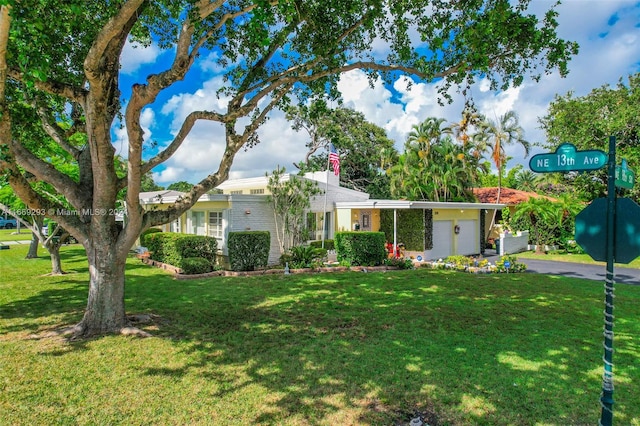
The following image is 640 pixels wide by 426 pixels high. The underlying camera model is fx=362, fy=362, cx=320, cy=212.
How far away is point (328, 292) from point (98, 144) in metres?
6.78

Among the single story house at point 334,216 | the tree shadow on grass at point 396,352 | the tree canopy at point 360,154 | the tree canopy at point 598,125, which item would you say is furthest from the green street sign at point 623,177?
the tree canopy at point 360,154

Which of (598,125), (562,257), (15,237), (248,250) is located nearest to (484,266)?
(562,257)

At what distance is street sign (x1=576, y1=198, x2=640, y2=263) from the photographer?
111 inches

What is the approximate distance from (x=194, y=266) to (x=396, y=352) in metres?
9.38

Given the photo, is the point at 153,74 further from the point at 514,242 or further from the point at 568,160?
the point at 514,242

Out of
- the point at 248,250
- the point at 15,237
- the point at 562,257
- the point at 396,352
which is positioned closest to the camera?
the point at 396,352

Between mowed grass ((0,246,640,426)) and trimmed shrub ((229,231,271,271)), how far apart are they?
11.9 feet

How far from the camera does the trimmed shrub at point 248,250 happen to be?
13812 mm

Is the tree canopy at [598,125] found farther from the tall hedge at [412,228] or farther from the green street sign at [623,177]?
the green street sign at [623,177]

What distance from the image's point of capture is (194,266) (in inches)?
518

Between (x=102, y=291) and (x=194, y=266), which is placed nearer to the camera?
(x=102, y=291)

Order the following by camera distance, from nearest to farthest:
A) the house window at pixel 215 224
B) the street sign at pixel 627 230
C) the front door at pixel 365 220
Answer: the street sign at pixel 627 230 < the house window at pixel 215 224 < the front door at pixel 365 220

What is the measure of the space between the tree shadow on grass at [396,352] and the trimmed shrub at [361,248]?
455 cm

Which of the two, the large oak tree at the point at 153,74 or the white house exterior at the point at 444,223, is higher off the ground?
the large oak tree at the point at 153,74
